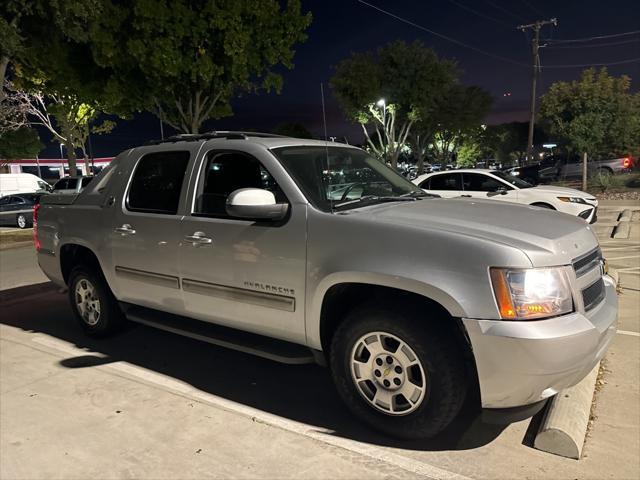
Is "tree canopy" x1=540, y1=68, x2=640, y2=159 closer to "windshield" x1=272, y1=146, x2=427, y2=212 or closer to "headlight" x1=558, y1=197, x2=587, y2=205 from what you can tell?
"headlight" x1=558, y1=197, x2=587, y2=205

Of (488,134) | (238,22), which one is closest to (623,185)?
(238,22)

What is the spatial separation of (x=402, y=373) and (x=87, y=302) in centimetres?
348

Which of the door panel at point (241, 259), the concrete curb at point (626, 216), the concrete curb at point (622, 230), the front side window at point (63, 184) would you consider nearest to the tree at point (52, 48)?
the front side window at point (63, 184)

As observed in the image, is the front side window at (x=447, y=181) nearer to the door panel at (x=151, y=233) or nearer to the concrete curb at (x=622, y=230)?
the concrete curb at (x=622, y=230)

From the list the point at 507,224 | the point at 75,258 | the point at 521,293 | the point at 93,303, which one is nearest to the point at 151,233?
the point at 93,303

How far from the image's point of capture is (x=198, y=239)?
148 inches

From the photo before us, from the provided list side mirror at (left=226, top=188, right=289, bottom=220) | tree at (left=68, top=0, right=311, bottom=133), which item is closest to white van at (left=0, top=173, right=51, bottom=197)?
tree at (left=68, top=0, right=311, bottom=133)

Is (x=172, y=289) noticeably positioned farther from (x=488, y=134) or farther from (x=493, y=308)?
(x=488, y=134)

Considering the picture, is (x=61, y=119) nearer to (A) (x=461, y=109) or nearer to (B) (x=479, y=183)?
(B) (x=479, y=183)

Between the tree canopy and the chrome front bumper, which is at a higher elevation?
the tree canopy

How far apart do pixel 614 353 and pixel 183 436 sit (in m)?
3.70

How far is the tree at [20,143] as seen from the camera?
3394 cm

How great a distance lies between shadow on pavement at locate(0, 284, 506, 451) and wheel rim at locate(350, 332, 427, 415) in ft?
0.88

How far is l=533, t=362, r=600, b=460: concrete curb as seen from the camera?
9.63 ft
